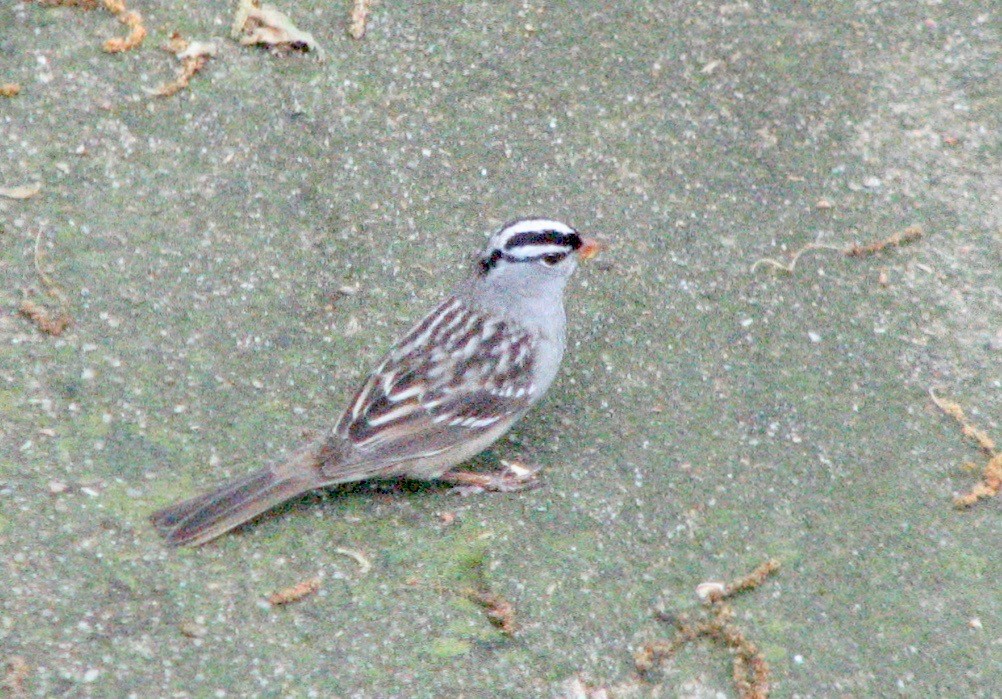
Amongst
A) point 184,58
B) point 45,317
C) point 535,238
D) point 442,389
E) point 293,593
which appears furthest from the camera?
point 184,58

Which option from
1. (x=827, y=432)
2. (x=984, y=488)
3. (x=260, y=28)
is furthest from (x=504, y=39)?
(x=984, y=488)

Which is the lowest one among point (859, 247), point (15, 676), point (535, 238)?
point (15, 676)

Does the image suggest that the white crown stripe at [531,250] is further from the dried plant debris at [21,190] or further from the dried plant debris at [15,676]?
the dried plant debris at [15,676]

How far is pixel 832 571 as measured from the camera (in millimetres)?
5707

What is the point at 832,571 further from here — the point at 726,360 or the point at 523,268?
the point at 523,268

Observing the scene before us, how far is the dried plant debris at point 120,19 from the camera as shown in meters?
7.31

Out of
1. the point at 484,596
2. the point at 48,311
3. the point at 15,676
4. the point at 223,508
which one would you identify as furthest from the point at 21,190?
the point at 484,596

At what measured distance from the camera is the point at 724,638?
5422 millimetres

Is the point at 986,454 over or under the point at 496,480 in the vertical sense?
over

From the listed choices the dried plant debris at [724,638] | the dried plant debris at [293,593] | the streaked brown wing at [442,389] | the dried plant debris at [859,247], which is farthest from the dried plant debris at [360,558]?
the dried plant debris at [859,247]

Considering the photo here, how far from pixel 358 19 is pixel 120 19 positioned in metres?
1.09

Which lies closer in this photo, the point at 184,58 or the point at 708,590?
the point at 708,590

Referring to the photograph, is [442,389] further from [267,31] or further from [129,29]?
[129,29]

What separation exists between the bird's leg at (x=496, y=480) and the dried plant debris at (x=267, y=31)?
2.44 meters
